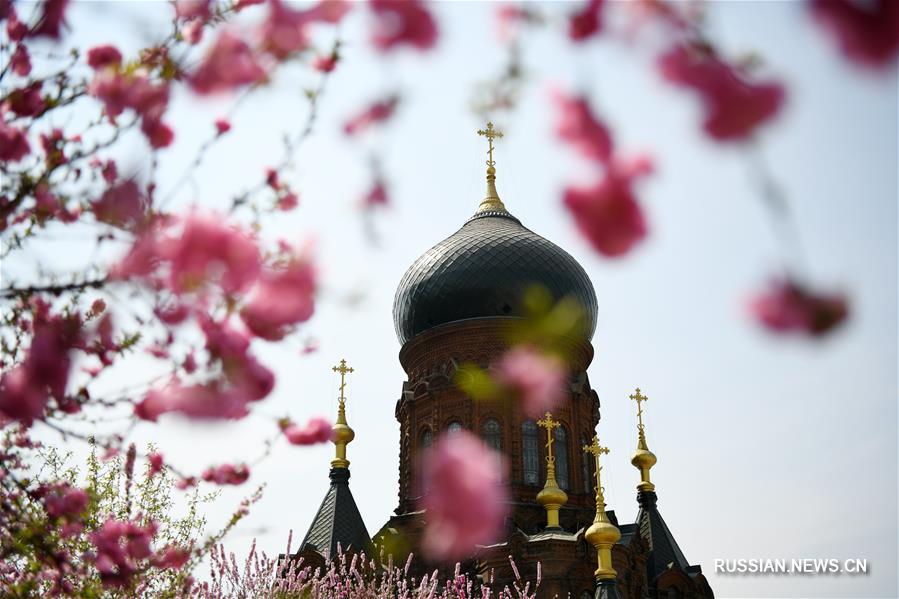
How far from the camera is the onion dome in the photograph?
2508 centimetres

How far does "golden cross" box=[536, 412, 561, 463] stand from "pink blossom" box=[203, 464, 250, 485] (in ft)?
51.4

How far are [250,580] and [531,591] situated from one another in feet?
28.7

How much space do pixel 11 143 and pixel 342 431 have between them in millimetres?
21753

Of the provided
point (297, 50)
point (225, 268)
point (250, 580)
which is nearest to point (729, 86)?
point (225, 268)

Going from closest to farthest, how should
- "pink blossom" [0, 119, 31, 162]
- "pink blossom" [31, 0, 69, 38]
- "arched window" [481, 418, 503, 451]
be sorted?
"pink blossom" [31, 0, 69, 38], "pink blossom" [0, 119, 31, 162], "arched window" [481, 418, 503, 451]

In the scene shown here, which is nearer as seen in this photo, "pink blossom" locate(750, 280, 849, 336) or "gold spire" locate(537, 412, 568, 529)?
"pink blossom" locate(750, 280, 849, 336)

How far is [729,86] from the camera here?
8.93ft

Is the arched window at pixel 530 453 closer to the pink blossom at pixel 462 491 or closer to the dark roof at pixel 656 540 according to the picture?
the dark roof at pixel 656 540

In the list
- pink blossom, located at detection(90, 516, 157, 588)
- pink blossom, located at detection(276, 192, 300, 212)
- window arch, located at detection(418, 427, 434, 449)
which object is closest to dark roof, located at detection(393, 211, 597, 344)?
window arch, located at detection(418, 427, 434, 449)

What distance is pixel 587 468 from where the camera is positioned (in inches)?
986

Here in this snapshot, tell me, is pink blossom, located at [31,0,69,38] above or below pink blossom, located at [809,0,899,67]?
above

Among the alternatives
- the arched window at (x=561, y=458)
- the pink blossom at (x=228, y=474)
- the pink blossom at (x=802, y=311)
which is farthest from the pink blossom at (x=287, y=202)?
the arched window at (x=561, y=458)

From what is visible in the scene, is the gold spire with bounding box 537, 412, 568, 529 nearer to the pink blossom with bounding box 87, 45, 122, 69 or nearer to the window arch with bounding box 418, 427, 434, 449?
the window arch with bounding box 418, 427, 434, 449

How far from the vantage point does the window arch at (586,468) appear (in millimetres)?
24844
